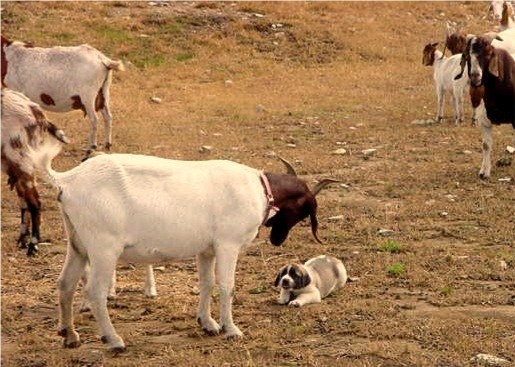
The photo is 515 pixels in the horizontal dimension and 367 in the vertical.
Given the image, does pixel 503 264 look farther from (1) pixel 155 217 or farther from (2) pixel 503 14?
(2) pixel 503 14

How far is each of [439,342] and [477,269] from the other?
1.94m

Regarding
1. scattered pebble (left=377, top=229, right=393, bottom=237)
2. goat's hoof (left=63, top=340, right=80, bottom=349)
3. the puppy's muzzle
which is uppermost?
the puppy's muzzle

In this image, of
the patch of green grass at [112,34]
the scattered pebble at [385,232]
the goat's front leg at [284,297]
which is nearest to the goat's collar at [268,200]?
the goat's front leg at [284,297]

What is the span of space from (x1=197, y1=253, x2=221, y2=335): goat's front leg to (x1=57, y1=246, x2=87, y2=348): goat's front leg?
2.86 feet

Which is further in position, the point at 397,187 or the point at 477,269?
the point at 397,187

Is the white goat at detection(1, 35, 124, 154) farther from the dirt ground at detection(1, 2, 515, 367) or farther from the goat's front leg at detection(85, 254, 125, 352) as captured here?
the goat's front leg at detection(85, 254, 125, 352)

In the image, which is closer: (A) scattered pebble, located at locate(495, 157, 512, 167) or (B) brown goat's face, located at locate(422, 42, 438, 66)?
(A) scattered pebble, located at locate(495, 157, 512, 167)

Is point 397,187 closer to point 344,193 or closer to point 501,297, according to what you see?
point 344,193

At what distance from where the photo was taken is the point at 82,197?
6129mm

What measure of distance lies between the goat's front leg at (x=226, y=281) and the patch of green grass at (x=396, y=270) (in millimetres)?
1945

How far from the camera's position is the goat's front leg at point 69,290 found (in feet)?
21.0

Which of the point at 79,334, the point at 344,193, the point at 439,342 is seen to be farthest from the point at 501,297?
the point at 344,193

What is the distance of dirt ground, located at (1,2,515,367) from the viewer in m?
6.57

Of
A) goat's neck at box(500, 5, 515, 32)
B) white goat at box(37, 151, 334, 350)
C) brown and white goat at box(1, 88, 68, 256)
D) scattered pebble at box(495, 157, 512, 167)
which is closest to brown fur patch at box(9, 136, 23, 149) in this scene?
brown and white goat at box(1, 88, 68, 256)
